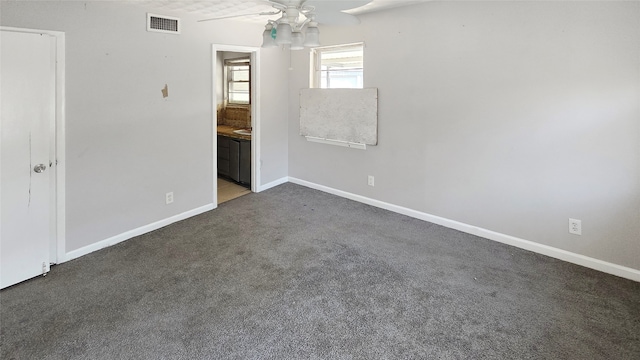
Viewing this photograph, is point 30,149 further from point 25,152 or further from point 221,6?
point 221,6

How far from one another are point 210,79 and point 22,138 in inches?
76.3

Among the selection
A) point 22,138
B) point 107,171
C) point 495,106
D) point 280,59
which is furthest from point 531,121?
point 22,138

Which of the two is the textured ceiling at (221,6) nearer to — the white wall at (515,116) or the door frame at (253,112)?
the white wall at (515,116)

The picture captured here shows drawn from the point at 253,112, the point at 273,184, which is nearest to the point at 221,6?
the point at 253,112

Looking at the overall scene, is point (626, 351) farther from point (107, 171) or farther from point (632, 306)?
point (107, 171)

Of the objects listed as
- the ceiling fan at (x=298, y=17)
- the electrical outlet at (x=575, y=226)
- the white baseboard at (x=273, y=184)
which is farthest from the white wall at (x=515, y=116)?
the ceiling fan at (x=298, y=17)

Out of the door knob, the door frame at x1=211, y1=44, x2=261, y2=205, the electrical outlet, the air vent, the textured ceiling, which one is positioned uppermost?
the textured ceiling

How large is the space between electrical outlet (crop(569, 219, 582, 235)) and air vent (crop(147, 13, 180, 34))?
4.17m

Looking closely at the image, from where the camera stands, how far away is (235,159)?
213 inches

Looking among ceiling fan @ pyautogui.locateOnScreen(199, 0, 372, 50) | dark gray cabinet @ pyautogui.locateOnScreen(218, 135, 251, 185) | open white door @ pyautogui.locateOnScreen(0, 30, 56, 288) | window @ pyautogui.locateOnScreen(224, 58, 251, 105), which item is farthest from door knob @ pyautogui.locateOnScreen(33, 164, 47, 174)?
window @ pyautogui.locateOnScreen(224, 58, 251, 105)

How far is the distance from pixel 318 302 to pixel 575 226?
2348 millimetres

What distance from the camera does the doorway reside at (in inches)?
99.1

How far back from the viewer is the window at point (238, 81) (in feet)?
19.7

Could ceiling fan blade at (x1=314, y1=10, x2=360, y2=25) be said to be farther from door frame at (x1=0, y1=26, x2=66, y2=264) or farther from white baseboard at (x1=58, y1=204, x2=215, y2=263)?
white baseboard at (x1=58, y1=204, x2=215, y2=263)
